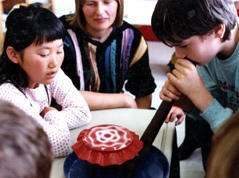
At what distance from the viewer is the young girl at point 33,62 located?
677 millimetres

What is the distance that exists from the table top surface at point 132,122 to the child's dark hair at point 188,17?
0.74 ft

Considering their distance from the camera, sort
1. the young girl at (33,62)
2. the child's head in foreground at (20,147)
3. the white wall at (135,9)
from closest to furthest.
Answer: the child's head in foreground at (20,147)
the young girl at (33,62)
the white wall at (135,9)

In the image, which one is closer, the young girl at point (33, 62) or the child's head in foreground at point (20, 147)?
the child's head in foreground at point (20, 147)

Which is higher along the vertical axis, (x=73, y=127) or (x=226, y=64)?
(x=226, y=64)

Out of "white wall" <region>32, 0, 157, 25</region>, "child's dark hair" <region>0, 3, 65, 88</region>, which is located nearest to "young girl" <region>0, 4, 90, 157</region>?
"child's dark hair" <region>0, 3, 65, 88</region>

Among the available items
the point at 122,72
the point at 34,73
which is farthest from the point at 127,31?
the point at 34,73

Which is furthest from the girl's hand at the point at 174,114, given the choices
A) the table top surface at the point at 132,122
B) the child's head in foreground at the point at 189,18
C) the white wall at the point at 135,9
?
the white wall at the point at 135,9

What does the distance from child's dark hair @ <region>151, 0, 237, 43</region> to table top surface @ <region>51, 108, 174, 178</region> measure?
8.8 inches

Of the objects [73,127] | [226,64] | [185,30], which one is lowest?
[73,127]

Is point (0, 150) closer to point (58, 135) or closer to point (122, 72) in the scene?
point (58, 135)

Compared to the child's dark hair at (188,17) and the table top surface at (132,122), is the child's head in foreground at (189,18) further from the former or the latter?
the table top surface at (132,122)

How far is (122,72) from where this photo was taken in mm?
1170

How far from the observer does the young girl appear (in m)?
0.68

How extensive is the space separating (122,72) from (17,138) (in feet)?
2.91
